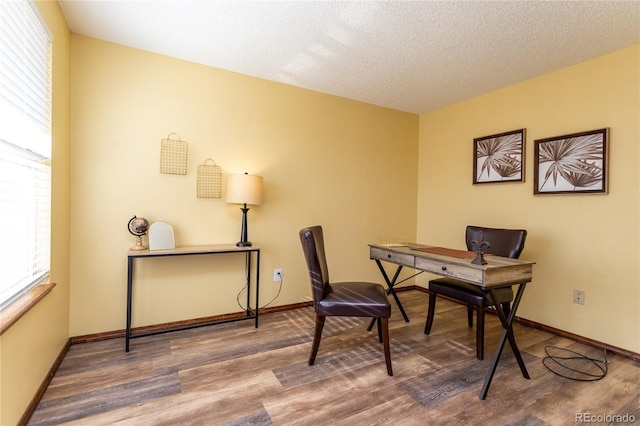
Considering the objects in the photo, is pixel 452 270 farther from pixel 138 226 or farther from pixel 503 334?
pixel 138 226

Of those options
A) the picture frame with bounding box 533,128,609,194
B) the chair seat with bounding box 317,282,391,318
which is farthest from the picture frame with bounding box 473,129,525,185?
the chair seat with bounding box 317,282,391,318

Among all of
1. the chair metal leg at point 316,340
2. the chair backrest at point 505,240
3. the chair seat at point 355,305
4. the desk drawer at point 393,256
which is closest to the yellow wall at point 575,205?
the chair backrest at point 505,240

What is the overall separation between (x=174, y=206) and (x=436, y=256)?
2.13m

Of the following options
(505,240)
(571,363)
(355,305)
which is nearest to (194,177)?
(355,305)

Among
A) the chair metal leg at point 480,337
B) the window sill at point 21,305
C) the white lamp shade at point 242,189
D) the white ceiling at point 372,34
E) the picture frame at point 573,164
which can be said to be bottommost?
the chair metal leg at point 480,337

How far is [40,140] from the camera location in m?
1.70

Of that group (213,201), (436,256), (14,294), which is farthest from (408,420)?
(213,201)

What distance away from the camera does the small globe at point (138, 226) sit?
2291 millimetres

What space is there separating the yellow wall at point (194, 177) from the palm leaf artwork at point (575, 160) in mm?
1587

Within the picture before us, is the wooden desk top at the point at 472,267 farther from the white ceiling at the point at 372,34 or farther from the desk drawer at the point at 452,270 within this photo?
the white ceiling at the point at 372,34

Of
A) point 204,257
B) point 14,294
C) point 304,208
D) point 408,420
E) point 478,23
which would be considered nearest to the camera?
point 14,294

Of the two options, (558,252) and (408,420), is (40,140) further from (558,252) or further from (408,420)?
(558,252)

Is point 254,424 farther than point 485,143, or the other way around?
point 485,143

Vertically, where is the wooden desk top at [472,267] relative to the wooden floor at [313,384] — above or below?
above
